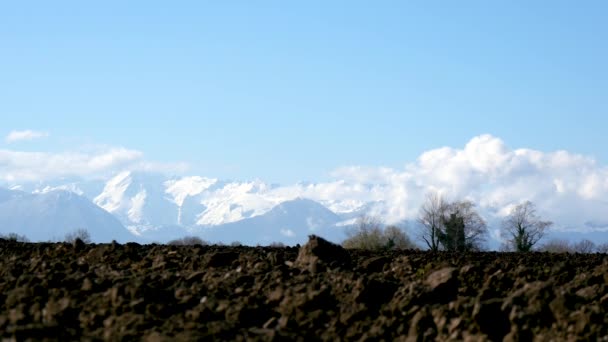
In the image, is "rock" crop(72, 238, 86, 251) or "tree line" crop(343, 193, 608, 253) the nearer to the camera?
"rock" crop(72, 238, 86, 251)

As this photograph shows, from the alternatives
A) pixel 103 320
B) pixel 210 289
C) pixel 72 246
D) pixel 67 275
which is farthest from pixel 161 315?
pixel 72 246

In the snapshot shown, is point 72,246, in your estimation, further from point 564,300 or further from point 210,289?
point 564,300

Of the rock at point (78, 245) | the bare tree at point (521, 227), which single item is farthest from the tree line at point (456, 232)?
the rock at point (78, 245)

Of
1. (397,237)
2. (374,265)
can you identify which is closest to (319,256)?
(374,265)

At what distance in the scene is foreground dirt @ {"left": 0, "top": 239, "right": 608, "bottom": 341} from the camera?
12102mm

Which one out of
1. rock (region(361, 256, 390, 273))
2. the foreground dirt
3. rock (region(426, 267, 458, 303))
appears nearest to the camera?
the foreground dirt

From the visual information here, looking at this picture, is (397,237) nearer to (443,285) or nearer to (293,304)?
(443,285)

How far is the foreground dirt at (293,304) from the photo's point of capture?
12.1 metres

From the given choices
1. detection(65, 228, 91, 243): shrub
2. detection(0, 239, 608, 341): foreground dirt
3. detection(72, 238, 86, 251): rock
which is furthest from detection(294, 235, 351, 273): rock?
detection(65, 228, 91, 243): shrub

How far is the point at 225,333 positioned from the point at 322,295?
2.03 meters

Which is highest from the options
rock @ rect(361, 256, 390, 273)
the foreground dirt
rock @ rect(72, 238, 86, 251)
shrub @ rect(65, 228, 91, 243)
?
shrub @ rect(65, 228, 91, 243)

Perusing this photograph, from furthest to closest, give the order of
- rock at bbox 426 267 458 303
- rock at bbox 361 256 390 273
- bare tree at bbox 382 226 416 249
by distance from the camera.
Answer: bare tree at bbox 382 226 416 249 → rock at bbox 361 256 390 273 → rock at bbox 426 267 458 303

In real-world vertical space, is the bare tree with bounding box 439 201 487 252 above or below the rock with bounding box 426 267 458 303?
above

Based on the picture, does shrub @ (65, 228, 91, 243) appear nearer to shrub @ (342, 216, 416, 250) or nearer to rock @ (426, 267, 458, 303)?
shrub @ (342, 216, 416, 250)
